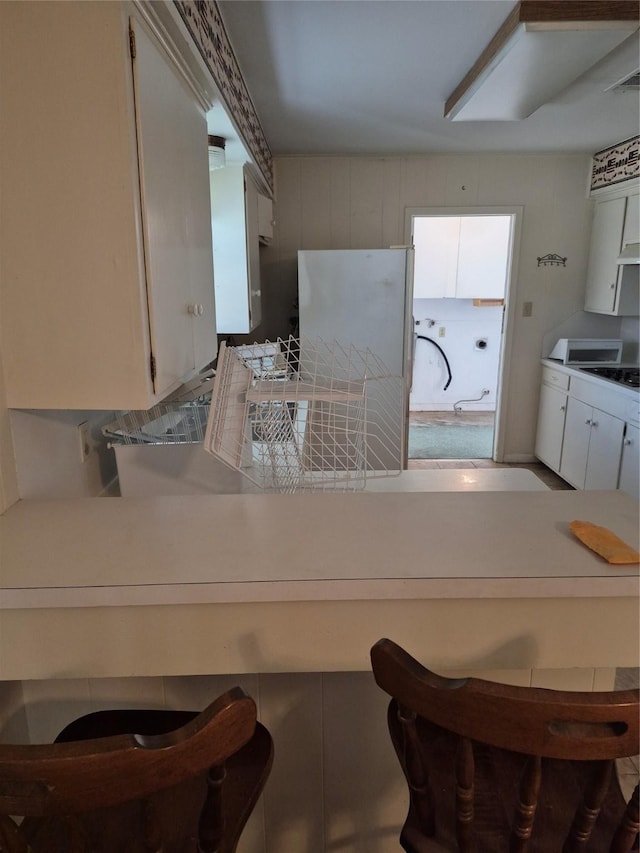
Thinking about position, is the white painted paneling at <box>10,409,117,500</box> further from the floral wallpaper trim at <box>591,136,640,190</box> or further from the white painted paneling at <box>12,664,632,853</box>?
the floral wallpaper trim at <box>591,136,640,190</box>

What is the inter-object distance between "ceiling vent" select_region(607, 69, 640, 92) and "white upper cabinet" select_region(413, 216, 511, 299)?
2.82m

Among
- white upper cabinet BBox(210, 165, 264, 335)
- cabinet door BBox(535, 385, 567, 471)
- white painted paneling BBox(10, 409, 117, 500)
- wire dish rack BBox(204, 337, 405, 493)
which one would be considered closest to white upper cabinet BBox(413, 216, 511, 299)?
cabinet door BBox(535, 385, 567, 471)

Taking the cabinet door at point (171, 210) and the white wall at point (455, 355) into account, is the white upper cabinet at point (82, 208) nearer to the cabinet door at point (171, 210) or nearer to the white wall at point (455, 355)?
the cabinet door at point (171, 210)

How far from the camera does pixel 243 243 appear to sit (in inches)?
100

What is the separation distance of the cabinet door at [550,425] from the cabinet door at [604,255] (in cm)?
67

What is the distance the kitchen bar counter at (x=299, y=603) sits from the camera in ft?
2.85

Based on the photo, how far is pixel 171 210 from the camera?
4.11 ft

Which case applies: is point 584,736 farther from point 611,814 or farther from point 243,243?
point 243,243

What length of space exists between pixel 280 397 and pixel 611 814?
925 millimetres

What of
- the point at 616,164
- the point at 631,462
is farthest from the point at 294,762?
the point at 616,164

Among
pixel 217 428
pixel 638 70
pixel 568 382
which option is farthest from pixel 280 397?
pixel 568 382

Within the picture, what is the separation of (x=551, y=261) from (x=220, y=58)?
10.2 feet

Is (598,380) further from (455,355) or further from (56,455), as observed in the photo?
(56,455)

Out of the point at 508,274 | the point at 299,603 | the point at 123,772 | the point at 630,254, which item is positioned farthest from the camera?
the point at 508,274
